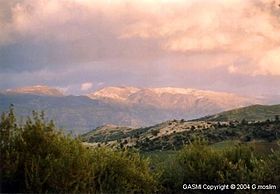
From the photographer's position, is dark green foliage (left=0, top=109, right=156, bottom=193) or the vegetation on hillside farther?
the vegetation on hillside

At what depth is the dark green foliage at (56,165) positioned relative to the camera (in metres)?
15.1

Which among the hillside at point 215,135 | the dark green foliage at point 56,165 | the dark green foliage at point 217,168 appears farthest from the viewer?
the hillside at point 215,135

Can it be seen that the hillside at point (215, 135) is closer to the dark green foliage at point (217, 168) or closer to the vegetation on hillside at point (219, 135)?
the vegetation on hillside at point (219, 135)

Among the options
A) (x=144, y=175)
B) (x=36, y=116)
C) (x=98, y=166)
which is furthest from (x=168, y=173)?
(x=36, y=116)

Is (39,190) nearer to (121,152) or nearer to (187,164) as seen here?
(121,152)

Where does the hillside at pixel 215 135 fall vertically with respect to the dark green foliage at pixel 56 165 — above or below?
below

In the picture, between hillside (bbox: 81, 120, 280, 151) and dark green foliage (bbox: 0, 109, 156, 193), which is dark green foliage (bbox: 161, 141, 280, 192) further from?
dark green foliage (bbox: 0, 109, 156, 193)

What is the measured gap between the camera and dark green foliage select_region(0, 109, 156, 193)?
1509 cm

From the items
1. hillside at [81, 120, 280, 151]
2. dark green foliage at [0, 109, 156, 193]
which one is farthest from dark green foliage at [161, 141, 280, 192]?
dark green foliage at [0, 109, 156, 193]

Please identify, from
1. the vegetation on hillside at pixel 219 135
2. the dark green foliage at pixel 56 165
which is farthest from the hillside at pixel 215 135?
the dark green foliage at pixel 56 165

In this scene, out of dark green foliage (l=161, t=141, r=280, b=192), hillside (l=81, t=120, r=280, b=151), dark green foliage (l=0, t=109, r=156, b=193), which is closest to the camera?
dark green foliage (l=0, t=109, r=156, b=193)

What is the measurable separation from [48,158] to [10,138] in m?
1.71

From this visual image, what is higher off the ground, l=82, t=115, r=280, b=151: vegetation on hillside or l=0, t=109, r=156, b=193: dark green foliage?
l=0, t=109, r=156, b=193: dark green foliage

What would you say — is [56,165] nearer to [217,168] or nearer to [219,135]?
[217,168]
